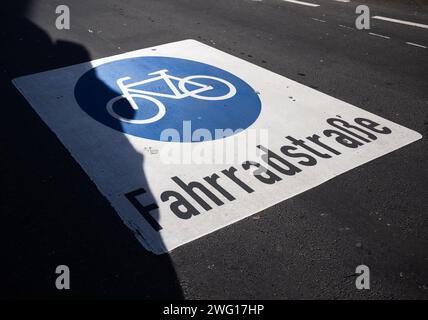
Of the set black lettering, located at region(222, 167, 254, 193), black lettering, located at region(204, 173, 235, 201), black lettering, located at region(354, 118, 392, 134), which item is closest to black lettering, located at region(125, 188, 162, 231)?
black lettering, located at region(204, 173, 235, 201)

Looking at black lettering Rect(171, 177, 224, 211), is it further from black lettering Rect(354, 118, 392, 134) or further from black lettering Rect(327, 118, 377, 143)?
black lettering Rect(354, 118, 392, 134)

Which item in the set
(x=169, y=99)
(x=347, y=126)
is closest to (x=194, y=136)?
(x=169, y=99)

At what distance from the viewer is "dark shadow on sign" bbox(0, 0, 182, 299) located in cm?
340

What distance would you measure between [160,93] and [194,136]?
1.48 m

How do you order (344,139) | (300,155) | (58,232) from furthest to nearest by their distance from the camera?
(344,139), (300,155), (58,232)

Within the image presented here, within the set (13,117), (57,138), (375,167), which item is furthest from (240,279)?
(13,117)

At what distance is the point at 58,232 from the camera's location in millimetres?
3912

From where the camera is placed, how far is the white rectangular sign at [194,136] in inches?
169

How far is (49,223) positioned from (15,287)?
80 cm

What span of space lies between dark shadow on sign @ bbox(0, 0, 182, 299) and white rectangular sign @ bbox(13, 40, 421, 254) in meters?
0.18

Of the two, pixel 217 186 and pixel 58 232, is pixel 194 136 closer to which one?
pixel 217 186

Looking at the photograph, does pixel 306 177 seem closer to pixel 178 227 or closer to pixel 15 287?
pixel 178 227

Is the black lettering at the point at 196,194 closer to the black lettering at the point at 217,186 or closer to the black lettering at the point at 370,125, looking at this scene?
the black lettering at the point at 217,186
